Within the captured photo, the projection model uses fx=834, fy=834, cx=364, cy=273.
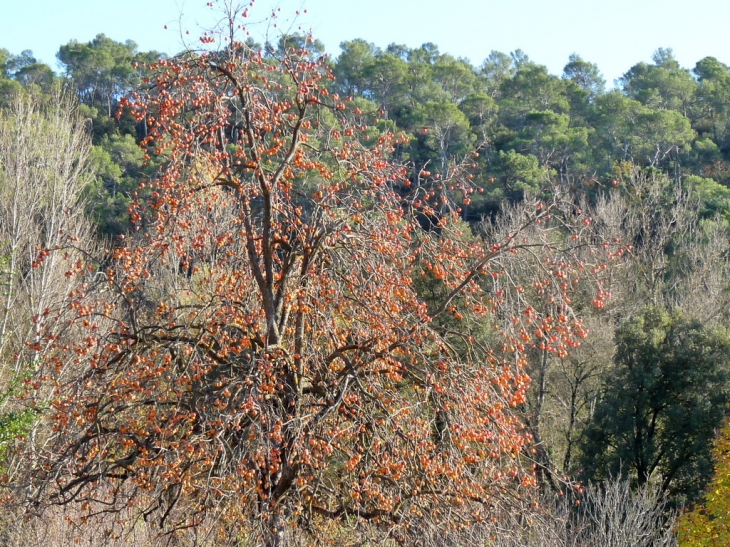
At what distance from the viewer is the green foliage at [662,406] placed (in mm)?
16516

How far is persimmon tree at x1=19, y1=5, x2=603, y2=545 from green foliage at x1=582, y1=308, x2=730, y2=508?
36.6 feet

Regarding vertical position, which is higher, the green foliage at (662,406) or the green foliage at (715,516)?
the green foliage at (662,406)

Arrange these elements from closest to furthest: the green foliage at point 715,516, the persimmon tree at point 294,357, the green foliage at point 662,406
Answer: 1. the persimmon tree at point 294,357
2. the green foliage at point 715,516
3. the green foliage at point 662,406

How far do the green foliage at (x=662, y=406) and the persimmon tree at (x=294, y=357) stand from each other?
1115 cm

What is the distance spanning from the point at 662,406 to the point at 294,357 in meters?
12.8

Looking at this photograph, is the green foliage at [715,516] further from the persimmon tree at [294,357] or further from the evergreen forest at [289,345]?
the persimmon tree at [294,357]

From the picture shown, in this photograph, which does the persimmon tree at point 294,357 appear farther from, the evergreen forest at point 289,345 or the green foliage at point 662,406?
the green foliage at point 662,406

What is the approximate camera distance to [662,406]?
17.3 m

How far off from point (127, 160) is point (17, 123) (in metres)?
7.90

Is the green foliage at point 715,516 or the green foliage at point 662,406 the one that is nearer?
the green foliage at point 715,516

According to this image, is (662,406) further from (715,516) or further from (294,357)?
(294,357)

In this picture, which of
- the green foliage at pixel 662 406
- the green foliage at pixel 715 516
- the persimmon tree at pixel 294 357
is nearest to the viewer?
the persimmon tree at pixel 294 357

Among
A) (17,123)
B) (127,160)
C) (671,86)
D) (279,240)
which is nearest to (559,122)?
(671,86)

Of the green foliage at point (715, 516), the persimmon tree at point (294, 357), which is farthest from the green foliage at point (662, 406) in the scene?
the persimmon tree at point (294, 357)
